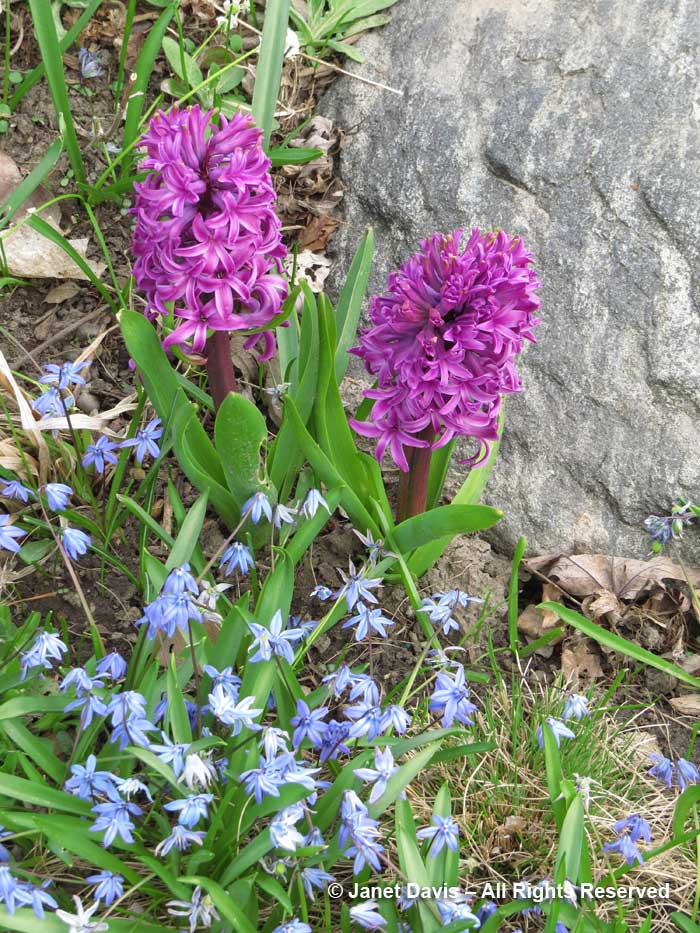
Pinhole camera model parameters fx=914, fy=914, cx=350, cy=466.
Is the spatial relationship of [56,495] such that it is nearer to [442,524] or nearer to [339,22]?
[442,524]

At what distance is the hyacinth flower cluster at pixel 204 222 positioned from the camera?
2.15m

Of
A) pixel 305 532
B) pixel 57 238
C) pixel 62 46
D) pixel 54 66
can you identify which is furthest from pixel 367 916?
pixel 62 46

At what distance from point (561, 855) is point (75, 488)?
1.69 metres

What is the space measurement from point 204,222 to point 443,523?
95 centimetres

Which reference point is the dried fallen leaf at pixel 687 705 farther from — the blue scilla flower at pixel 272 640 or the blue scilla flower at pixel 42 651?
the blue scilla flower at pixel 42 651

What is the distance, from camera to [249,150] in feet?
7.26

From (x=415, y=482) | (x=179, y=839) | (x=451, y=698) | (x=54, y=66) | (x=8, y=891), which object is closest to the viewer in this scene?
(x=8, y=891)

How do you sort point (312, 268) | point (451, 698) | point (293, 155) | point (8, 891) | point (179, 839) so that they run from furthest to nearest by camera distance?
point (312, 268)
point (293, 155)
point (451, 698)
point (179, 839)
point (8, 891)

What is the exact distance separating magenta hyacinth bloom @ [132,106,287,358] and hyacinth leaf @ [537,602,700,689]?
3.78 ft

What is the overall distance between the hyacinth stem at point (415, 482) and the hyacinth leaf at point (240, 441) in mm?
433

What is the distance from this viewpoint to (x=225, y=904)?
5.57ft

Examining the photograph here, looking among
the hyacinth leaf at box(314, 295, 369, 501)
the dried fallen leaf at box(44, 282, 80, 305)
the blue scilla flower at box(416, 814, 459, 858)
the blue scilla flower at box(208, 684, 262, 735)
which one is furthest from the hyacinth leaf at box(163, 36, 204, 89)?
the blue scilla flower at box(416, 814, 459, 858)

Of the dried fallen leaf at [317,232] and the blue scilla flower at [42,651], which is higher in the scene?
the dried fallen leaf at [317,232]

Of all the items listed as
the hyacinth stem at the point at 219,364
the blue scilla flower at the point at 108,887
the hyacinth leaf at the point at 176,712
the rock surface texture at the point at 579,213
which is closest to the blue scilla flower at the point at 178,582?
the hyacinth leaf at the point at 176,712
